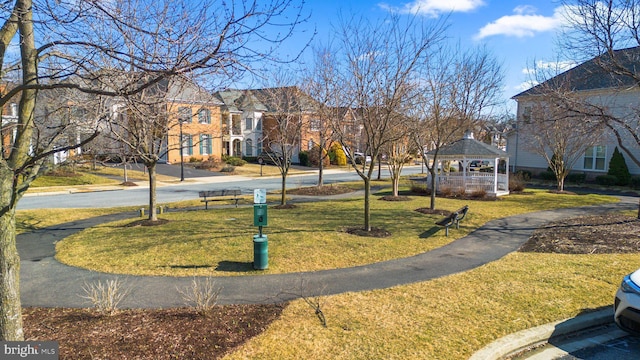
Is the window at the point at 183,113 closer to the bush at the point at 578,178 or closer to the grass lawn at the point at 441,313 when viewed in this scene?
the grass lawn at the point at 441,313

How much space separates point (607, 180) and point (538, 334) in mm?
27212

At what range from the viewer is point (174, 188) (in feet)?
88.5

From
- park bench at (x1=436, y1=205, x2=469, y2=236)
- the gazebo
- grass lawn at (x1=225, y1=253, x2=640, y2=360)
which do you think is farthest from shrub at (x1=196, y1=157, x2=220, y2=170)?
grass lawn at (x1=225, y1=253, x2=640, y2=360)

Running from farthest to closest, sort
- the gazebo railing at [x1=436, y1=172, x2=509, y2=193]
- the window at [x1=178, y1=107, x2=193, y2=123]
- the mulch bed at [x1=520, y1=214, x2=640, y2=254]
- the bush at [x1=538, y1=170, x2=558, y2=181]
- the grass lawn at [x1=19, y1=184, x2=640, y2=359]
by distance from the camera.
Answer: the bush at [x1=538, y1=170, x2=558, y2=181] < the gazebo railing at [x1=436, y1=172, x2=509, y2=193] < the window at [x1=178, y1=107, x2=193, y2=123] < the mulch bed at [x1=520, y1=214, x2=640, y2=254] < the grass lawn at [x1=19, y1=184, x2=640, y2=359]

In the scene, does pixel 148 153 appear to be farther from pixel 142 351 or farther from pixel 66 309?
pixel 142 351

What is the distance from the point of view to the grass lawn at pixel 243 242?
28.3 feet

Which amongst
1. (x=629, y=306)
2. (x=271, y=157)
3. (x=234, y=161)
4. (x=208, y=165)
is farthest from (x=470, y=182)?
(x=234, y=161)

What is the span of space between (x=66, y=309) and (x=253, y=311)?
298 cm

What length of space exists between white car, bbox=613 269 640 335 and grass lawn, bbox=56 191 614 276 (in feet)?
15.1

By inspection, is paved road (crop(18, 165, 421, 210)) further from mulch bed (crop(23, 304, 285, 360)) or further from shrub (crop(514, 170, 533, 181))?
shrub (crop(514, 170, 533, 181))

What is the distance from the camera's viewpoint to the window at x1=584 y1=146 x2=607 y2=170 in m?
28.6

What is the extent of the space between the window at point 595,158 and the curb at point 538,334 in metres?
27.5

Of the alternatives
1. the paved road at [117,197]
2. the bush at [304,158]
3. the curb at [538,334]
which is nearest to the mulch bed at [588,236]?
the curb at [538,334]

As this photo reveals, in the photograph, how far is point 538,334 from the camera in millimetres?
5195
